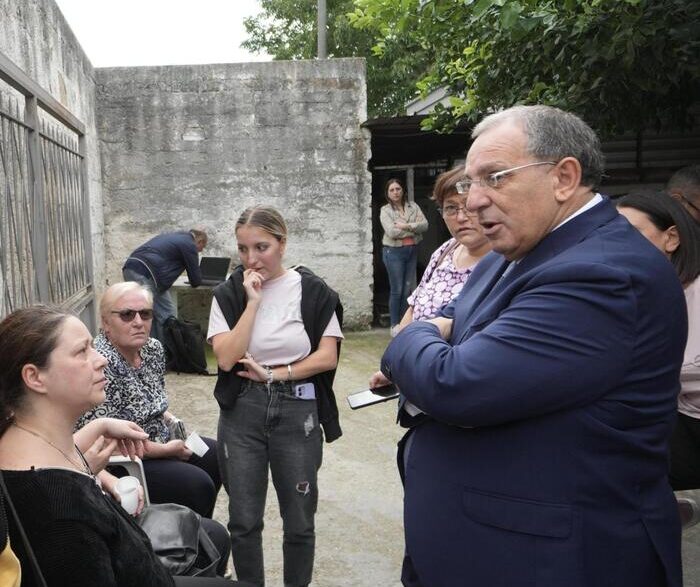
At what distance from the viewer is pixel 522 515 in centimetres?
161

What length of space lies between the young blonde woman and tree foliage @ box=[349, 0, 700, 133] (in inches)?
56.8

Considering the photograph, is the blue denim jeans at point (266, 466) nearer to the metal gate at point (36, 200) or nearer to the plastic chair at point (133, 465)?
the plastic chair at point (133, 465)

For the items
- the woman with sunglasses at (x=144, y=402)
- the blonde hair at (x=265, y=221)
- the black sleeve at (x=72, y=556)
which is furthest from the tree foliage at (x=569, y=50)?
the black sleeve at (x=72, y=556)

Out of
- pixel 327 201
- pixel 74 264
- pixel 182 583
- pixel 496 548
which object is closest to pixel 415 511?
pixel 496 548

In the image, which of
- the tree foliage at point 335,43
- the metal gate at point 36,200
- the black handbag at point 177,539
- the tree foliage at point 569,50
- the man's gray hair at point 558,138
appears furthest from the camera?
the tree foliage at point 335,43

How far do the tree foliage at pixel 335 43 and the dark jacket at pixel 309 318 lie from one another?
1563cm

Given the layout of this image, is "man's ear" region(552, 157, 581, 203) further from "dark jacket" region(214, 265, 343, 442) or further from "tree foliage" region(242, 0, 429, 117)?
"tree foliage" region(242, 0, 429, 117)

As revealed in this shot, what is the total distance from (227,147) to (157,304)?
2534mm

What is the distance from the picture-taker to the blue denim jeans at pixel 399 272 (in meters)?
9.12

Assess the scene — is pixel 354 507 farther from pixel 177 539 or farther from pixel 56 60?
pixel 56 60

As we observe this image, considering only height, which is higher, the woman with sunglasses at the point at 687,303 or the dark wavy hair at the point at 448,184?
the dark wavy hair at the point at 448,184

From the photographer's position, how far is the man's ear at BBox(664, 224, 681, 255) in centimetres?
283

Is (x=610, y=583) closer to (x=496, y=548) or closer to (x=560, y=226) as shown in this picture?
(x=496, y=548)

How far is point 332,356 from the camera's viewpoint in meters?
3.08
